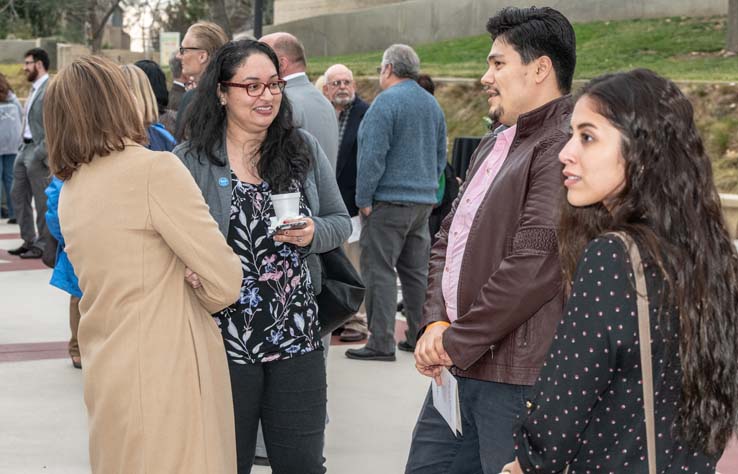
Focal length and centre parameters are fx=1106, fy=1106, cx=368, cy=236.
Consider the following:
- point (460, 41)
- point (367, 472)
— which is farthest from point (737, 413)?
point (460, 41)

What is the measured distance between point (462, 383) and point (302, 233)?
2.61ft

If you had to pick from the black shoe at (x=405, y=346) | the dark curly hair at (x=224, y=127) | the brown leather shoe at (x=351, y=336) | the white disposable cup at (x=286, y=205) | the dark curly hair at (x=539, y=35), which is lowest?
the brown leather shoe at (x=351, y=336)

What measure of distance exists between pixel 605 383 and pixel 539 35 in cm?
133

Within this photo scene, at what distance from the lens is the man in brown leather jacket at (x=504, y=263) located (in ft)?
10.2

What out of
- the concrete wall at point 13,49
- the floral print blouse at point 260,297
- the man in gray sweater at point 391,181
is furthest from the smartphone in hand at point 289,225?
the concrete wall at point 13,49

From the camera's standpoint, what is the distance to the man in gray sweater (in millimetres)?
7336

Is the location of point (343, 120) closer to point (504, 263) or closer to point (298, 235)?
point (298, 235)

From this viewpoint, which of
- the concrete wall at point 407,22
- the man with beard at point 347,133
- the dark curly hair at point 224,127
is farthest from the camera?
the concrete wall at point 407,22

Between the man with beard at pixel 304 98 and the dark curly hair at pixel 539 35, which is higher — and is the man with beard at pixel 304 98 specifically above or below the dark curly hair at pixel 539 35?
below

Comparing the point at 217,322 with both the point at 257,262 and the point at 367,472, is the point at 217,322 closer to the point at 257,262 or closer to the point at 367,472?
the point at 257,262

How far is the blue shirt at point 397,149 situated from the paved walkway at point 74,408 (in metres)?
1.18

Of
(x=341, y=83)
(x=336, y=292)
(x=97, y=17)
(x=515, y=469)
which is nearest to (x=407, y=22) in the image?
(x=97, y=17)

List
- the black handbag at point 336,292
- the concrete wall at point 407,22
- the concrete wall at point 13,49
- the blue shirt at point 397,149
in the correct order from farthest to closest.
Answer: the concrete wall at point 13,49 → the concrete wall at point 407,22 → the blue shirt at point 397,149 → the black handbag at point 336,292

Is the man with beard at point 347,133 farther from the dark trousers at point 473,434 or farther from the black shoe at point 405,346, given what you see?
the dark trousers at point 473,434
